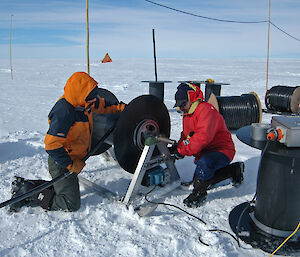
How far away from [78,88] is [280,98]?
23.9 ft

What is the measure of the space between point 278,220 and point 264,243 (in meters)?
0.26

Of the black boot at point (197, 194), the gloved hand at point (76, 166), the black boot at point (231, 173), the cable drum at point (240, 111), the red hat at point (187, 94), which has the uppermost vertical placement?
the red hat at point (187, 94)

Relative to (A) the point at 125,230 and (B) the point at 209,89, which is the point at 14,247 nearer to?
(A) the point at 125,230

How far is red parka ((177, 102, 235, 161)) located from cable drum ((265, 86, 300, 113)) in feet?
18.8

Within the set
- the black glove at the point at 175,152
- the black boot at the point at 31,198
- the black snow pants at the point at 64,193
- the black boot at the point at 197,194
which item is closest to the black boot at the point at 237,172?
the black boot at the point at 197,194

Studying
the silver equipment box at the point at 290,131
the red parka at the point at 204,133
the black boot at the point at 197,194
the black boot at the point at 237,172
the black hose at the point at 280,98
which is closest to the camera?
the silver equipment box at the point at 290,131

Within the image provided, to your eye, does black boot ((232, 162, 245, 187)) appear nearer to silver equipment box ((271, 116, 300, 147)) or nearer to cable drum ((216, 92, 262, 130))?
silver equipment box ((271, 116, 300, 147))

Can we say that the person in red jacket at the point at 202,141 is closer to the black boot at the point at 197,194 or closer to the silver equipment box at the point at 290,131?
the black boot at the point at 197,194

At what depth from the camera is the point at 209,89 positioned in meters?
8.93

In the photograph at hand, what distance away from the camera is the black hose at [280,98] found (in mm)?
8373

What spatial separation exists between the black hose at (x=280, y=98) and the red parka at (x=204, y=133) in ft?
19.0

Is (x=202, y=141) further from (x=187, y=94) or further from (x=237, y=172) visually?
(x=237, y=172)

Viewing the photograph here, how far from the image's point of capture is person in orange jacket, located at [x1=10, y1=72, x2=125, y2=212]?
296 centimetres

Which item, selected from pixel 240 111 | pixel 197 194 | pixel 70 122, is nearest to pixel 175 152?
pixel 197 194
